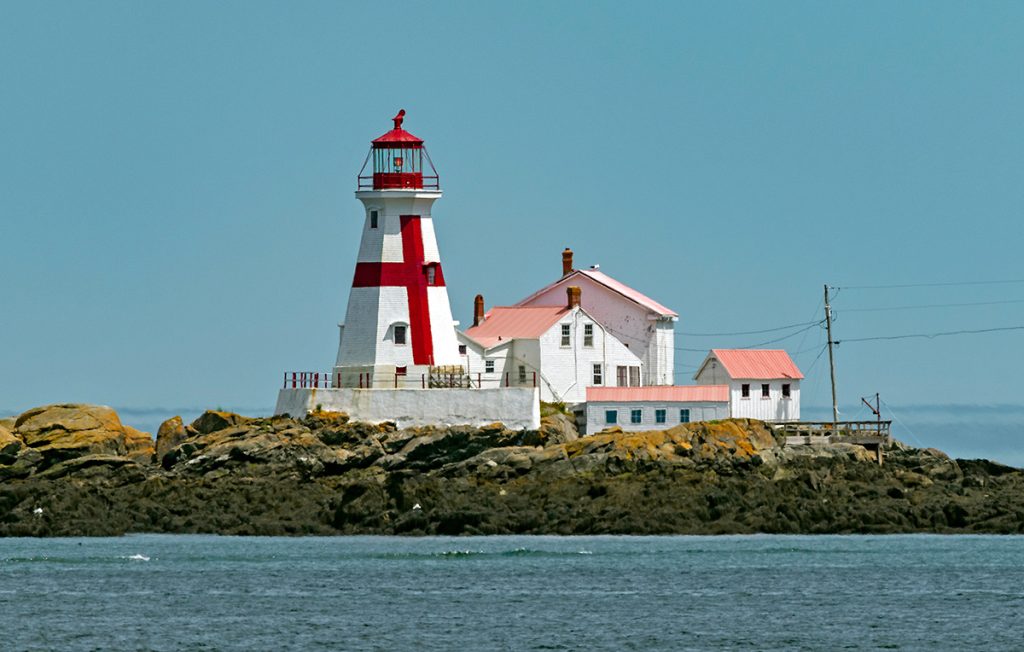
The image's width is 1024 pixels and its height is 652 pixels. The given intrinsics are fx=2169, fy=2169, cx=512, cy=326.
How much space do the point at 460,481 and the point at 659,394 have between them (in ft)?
24.5

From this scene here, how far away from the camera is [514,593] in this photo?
115ft

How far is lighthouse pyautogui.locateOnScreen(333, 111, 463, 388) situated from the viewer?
170ft

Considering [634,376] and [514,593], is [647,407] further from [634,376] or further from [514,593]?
[514,593]

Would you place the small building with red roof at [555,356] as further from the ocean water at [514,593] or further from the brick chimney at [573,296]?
the ocean water at [514,593]

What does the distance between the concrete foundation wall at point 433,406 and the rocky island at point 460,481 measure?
0.57 metres

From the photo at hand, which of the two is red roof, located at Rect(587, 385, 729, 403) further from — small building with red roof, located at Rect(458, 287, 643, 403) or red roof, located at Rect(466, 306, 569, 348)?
red roof, located at Rect(466, 306, 569, 348)

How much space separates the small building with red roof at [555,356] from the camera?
5431 cm

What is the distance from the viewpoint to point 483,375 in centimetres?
5422

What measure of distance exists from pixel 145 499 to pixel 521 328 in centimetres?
1221

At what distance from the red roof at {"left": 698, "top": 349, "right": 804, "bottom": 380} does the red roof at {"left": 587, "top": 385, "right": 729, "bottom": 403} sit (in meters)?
1.60

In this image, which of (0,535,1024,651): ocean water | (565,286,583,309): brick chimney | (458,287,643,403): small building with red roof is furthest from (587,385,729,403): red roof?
(0,535,1024,651): ocean water

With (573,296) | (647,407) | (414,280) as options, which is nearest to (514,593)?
(414,280)

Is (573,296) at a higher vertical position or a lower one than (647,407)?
higher

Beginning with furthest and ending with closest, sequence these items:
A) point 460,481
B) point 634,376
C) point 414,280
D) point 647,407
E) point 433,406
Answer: point 634,376 < point 647,407 < point 414,280 < point 433,406 < point 460,481
